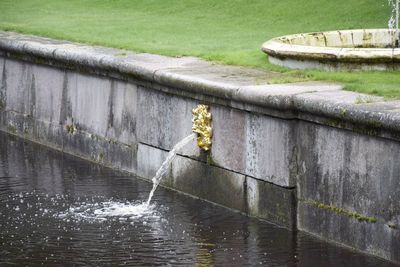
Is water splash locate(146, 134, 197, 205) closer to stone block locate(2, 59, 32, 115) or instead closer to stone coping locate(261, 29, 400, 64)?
stone coping locate(261, 29, 400, 64)

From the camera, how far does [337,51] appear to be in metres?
10.8

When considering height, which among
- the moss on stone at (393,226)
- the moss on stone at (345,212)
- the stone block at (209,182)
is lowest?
the stone block at (209,182)

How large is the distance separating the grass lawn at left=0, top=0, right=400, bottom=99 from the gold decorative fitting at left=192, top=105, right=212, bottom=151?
45.6 inches

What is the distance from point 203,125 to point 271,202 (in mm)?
1081

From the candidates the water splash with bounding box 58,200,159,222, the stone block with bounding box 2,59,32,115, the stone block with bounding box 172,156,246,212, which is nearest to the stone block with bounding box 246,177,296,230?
the stone block with bounding box 172,156,246,212

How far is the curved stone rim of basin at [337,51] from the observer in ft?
35.1

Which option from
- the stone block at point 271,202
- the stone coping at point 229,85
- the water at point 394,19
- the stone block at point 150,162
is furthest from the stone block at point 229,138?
the water at point 394,19

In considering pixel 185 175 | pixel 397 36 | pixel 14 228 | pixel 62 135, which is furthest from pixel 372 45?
pixel 14 228

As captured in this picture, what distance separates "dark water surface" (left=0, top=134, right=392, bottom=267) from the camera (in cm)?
896

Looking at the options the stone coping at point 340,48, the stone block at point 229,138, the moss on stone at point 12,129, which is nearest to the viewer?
the stone block at point 229,138

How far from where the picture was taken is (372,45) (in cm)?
1245

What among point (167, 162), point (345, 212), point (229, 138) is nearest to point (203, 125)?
point (229, 138)

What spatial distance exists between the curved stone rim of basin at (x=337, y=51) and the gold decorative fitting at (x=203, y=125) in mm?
1078

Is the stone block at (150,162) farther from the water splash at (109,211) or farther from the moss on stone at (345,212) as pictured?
the moss on stone at (345,212)
